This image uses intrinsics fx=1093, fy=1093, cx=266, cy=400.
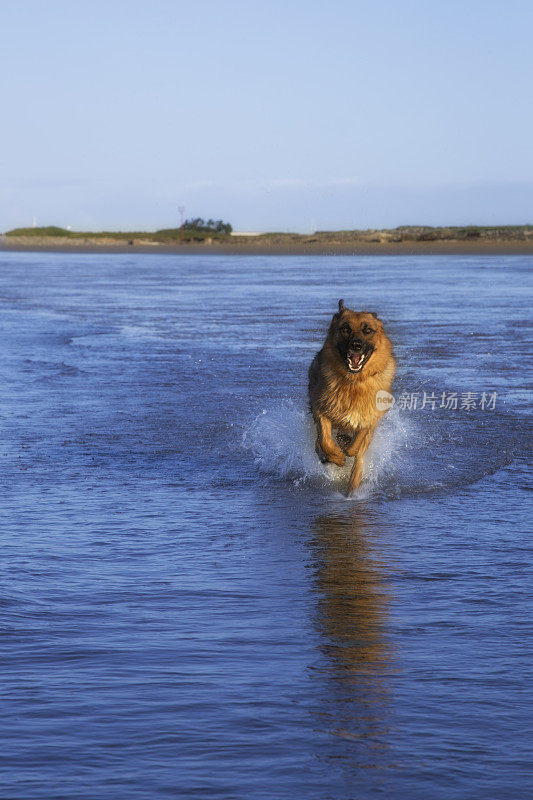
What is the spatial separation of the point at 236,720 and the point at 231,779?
0.43 metres

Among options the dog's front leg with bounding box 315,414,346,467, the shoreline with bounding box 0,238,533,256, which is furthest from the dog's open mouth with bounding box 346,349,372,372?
the shoreline with bounding box 0,238,533,256

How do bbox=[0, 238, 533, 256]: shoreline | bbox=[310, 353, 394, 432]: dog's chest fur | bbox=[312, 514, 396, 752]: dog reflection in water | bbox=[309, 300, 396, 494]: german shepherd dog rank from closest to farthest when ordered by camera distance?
bbox=[312, 514, 396, 752]: dog reflection in water → bbox=[309, 300, 396, 494]: german shepherd dog → bbox=[310, 353, 394, 432]: dog's chest fur → bbox=[0, 238, 533, 256]: shoreline

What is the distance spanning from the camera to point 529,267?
52.9 meters

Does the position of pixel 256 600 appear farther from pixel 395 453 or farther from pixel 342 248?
pixel 342 248

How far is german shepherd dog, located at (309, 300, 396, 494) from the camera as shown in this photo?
28.5ft

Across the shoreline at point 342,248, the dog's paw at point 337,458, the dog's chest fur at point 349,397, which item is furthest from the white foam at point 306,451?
the shoreline at point 342,248

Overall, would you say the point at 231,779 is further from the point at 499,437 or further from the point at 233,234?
the point at 233,234

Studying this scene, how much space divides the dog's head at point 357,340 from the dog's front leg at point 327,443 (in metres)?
0.50

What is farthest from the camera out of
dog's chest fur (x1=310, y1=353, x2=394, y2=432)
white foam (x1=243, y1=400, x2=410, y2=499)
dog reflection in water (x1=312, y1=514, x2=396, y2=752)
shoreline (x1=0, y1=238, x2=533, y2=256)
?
shoreline (x1=0, y1=238, x2=533, y2=256)

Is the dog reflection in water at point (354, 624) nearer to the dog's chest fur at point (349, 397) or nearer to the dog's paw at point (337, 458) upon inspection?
the dog's paw at point (337, 458)

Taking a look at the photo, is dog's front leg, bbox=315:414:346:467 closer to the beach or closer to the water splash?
the water splash

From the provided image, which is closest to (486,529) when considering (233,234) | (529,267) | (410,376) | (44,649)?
(44,649)

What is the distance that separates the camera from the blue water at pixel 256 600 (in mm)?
4020

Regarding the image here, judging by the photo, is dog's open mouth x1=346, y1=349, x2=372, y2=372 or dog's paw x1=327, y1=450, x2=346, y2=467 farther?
dog's paw x1=327, y1=450, x2=346, y2=467
